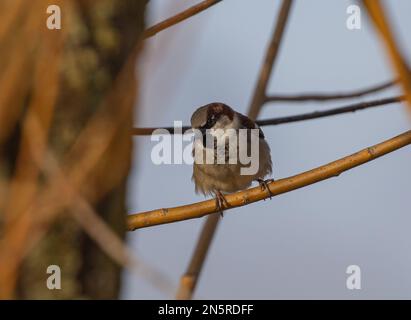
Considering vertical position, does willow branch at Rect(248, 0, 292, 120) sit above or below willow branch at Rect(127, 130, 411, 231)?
above

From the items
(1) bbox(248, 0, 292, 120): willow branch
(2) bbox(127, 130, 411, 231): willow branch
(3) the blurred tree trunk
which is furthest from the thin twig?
(3) the blurred tree trunk

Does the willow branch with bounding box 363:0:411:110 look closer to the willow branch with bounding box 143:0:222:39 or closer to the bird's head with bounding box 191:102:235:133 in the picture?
the willow branch with bounding box 143:0:222:39

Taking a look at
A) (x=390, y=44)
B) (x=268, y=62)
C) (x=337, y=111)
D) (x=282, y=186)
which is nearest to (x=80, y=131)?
(x=390, y=44)

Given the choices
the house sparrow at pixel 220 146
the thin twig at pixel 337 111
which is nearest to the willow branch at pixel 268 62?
the thin twig at pixel 337 111

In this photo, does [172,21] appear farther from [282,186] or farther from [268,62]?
[268,62]

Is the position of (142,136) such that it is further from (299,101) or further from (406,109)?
(299,101)

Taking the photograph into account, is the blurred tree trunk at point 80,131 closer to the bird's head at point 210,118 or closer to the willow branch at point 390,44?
the willow branch at point 390,44
